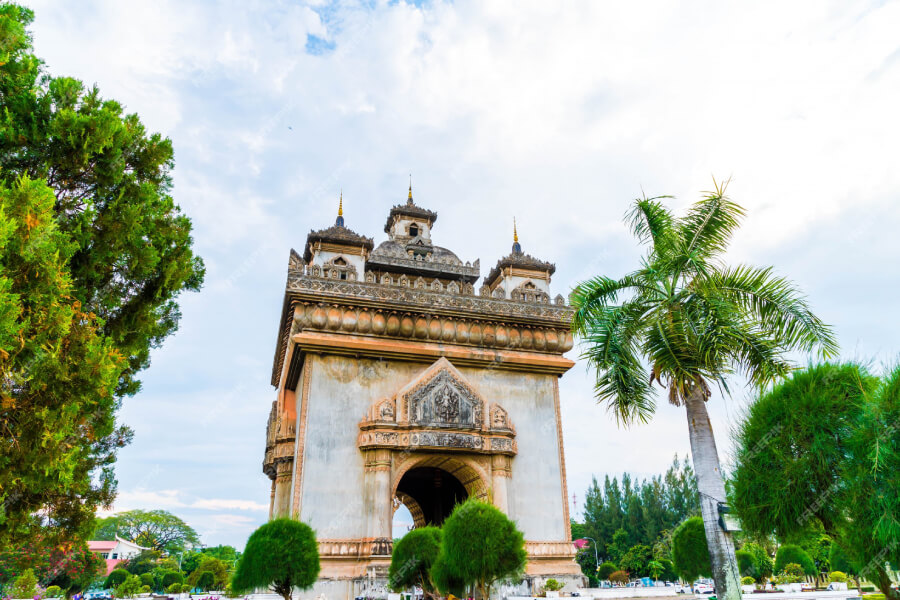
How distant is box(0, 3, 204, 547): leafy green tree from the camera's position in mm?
6395

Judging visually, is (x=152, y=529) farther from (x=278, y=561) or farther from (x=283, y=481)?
(x=278, y=561)

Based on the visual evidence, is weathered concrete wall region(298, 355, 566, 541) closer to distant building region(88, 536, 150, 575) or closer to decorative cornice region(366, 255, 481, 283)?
decorative cornice region(366, 255, 481, 283)

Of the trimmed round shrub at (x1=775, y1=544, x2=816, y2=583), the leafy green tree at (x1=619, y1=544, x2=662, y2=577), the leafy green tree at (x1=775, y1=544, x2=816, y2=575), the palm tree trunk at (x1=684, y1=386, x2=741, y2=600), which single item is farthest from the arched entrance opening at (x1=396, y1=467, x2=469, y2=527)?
the leafy green tree at (x1=619, y1=544, x2=662, y2=577)

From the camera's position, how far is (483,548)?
379 inches

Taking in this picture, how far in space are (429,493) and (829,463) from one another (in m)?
18.2

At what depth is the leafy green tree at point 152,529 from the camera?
58.9m

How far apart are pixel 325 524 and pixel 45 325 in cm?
1048

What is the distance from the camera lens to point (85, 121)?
7.70 metres

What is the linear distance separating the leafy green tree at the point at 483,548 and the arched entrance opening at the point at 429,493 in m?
10.9

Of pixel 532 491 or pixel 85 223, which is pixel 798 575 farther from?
pixel 85 223

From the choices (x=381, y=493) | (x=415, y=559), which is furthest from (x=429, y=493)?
(x=415, y=559)

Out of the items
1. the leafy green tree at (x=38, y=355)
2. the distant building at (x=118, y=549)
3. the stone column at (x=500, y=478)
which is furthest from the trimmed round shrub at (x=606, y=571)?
the leafy green tree at (x=38, y=355)

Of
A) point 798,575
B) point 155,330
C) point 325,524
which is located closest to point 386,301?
point 325,524

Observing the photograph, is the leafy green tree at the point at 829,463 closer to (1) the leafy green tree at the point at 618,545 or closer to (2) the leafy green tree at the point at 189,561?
Result: (1) the leafy green tree at the point at 618,545
